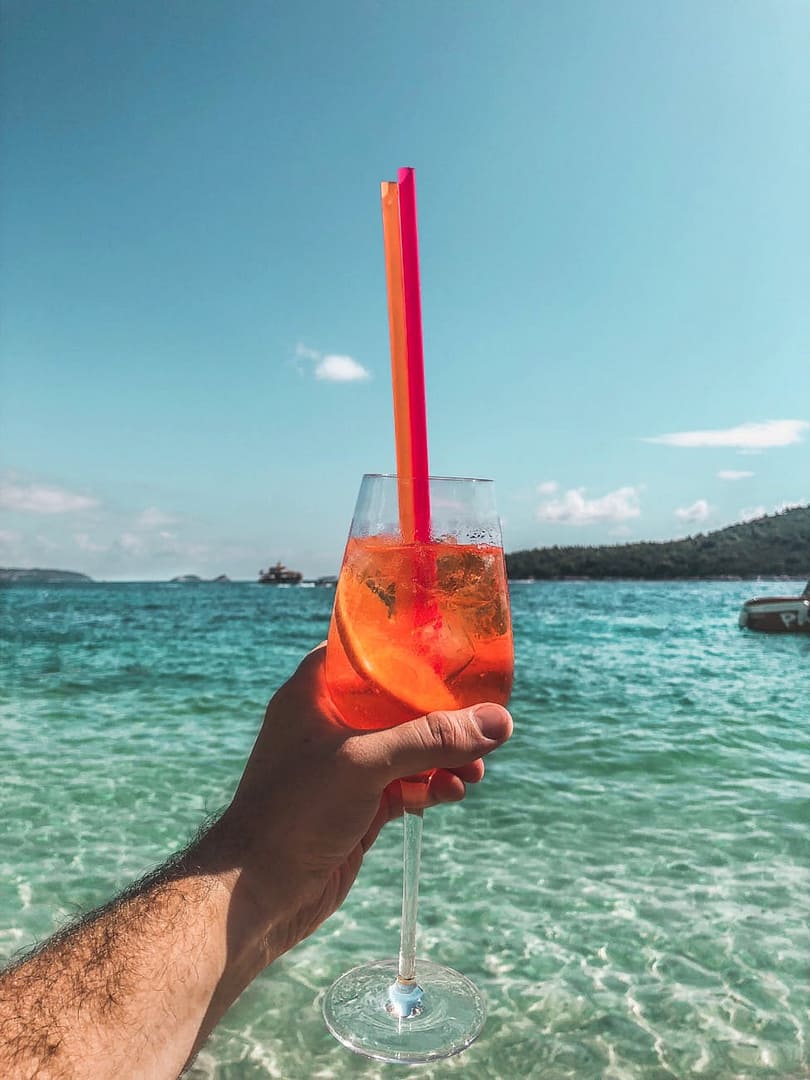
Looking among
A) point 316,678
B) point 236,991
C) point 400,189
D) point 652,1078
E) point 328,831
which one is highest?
point 400,189

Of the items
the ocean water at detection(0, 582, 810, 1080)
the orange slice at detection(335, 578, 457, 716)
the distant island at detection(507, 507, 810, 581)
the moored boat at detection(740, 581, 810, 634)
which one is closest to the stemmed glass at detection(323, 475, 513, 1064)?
the orange slice at detection(335, 578, 457, 716)

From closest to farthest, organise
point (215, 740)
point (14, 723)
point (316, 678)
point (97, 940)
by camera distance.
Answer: point (97, 940)
point (316, 678)
point (215, 740)
point (14, 723)

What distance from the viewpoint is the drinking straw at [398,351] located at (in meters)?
1.55

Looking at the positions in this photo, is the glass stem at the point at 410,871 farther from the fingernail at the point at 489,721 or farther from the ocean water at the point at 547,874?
the ocean water at the point at 547,874

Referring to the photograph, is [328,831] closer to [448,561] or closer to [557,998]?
[448,561]

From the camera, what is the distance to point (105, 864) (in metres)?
4.29

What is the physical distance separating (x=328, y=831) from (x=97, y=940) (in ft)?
1.52

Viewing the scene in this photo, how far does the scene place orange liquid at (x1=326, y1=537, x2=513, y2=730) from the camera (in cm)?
151

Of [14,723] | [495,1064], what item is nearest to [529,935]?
[495,1064]

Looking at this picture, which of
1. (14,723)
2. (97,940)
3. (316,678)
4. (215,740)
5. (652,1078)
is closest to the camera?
(97,940)

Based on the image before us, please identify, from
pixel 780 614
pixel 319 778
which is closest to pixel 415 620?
pixel 319 778

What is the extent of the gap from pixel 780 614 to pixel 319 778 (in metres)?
23.5

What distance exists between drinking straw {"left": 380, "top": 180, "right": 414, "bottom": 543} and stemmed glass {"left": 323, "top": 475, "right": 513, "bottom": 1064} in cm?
2

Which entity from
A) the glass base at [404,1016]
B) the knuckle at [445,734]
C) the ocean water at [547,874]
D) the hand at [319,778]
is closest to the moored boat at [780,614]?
the ocean water at [547,874]
